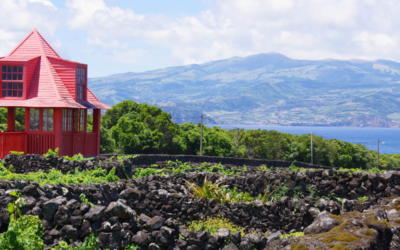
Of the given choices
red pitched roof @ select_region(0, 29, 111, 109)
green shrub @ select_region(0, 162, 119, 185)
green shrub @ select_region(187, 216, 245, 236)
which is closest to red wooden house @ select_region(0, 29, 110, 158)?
red pitched roof @ select_region(0, 29, 111, 109)

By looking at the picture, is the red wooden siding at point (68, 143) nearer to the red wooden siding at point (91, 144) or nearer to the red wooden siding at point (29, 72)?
the red wooden siding at point (91, 144)

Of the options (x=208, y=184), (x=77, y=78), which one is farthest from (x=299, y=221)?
(x=77, y=78)

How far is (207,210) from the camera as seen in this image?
34.4 ft

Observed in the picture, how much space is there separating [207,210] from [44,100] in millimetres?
9013

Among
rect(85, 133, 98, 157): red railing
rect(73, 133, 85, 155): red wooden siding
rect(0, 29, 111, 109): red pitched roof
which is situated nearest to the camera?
rect(0, 29, 111, 109): red pitched roof

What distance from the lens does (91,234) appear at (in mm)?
6305

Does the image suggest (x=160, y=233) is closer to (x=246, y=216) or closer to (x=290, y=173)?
(x=246, y=216)

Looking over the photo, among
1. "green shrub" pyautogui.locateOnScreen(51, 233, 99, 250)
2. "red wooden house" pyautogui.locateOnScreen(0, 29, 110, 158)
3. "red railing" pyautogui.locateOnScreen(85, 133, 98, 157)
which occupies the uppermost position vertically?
"red wooden house" pyautogui.locateOnScreen(0, 29, 110, 158)

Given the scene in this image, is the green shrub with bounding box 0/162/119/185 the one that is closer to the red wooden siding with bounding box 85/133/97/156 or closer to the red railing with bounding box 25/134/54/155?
the red railing with bounding box 25/134/54/155

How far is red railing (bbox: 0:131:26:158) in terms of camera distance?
640 inches

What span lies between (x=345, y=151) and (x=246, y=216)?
48736mm

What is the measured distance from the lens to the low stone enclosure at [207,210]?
5.50m

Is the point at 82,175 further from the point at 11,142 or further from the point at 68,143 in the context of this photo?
the point at 11,142

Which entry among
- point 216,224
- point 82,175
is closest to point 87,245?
point 216,224
